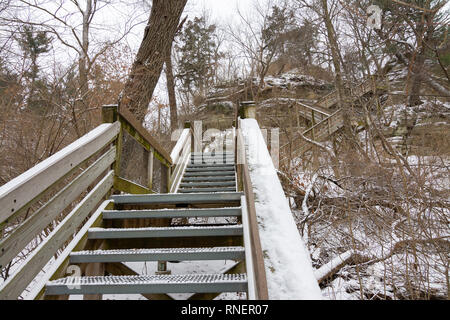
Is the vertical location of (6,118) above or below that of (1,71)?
below

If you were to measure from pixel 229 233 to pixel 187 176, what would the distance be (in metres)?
3.89

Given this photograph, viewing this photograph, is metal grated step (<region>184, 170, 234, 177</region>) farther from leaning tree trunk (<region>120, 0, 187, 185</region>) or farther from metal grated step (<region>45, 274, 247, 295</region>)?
metal grated step (<region>45, 274, 247, 295</region>)

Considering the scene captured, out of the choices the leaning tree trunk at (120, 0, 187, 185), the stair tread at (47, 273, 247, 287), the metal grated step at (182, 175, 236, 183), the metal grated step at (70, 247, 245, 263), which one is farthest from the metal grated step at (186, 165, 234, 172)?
the stair tread at (47, 273, 247, 287)

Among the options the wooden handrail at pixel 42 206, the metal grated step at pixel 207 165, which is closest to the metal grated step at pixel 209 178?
the metal grated step at pixel 207 165

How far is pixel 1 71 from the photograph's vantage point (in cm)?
407

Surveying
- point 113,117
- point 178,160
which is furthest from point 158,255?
point 178,160

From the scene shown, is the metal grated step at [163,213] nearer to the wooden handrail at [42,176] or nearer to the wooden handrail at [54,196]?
the wooden handrail at [54,196]

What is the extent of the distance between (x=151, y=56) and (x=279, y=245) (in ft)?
16.3

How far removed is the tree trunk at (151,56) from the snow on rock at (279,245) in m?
3.59

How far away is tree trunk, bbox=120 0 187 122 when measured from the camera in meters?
5.01

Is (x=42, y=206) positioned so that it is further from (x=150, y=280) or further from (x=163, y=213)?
(x=163, y=213)

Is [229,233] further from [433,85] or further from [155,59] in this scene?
[433,85]

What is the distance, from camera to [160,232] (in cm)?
216
